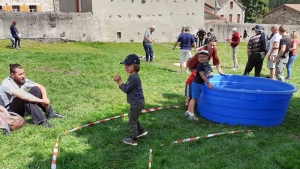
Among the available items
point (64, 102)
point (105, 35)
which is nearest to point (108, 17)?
point (105, 35)

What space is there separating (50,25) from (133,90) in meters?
17.5

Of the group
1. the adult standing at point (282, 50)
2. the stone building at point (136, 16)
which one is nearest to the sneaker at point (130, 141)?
the adult standing at point (282, 50)

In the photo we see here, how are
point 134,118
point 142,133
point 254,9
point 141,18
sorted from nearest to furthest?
point 134,118 → point 142,133 → point 141,18 → point 254,9

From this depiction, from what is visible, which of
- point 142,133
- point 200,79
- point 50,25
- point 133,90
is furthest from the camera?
point 50,25

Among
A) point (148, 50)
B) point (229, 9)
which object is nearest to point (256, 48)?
point (148, 50)

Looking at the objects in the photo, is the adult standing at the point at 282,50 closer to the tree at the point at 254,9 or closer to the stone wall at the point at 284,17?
the stone wall at the point at 284,17

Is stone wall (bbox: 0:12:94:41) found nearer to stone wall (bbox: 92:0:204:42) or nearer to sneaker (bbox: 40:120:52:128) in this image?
stone wall (bbox: 92:0:204:42)

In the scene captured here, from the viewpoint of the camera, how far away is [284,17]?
154 ft

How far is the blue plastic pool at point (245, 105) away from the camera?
501 centimetres

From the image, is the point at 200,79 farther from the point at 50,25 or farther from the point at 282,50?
the point at 50,25

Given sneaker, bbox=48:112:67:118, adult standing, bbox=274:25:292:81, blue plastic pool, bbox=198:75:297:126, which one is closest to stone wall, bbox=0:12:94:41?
sneaker, bbox=48:112:67:118

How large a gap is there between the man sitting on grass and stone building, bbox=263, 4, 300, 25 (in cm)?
4667

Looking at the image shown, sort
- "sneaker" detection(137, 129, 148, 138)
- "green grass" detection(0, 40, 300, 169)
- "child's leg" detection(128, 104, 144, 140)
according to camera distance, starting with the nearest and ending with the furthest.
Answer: "green grass" detection(0, 40, 300, 169)
"child's leg" detection(128, 104, 144, 140)
"sneaker" detection(137, 129, 148, 138)

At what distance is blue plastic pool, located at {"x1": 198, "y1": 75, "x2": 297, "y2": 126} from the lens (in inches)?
197
